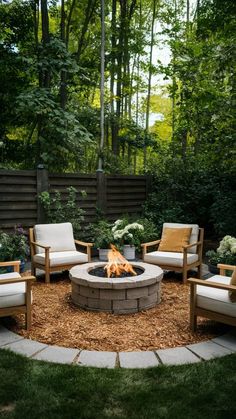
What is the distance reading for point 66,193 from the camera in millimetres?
7406

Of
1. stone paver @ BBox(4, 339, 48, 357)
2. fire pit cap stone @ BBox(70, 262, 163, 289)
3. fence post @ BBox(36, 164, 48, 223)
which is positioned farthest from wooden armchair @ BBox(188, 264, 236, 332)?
fence post @ BBox(36, 164, 48, 223)

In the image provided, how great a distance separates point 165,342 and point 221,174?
18.9 ft

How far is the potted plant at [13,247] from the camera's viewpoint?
18.7 ft

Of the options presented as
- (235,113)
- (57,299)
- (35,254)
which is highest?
(235,113)

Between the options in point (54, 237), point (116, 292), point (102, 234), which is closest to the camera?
point (116, 292)

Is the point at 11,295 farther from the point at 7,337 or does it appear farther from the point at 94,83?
the point at 94,83

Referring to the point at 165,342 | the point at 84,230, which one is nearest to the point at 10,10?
the point at 84,230

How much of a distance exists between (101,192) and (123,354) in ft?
16.9

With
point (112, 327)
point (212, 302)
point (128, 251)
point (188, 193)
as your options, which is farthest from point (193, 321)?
point (188, 193)

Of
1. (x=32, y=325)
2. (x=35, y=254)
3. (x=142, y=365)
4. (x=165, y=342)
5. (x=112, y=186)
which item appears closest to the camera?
(x=142, y=365)

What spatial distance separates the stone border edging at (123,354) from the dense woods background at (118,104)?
11.4ft

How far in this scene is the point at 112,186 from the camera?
8234 mm

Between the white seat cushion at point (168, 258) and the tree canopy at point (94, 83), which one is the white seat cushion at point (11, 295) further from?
the tree canopy at point (94, 83)

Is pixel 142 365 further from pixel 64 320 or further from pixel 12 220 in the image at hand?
pixel 12 220
